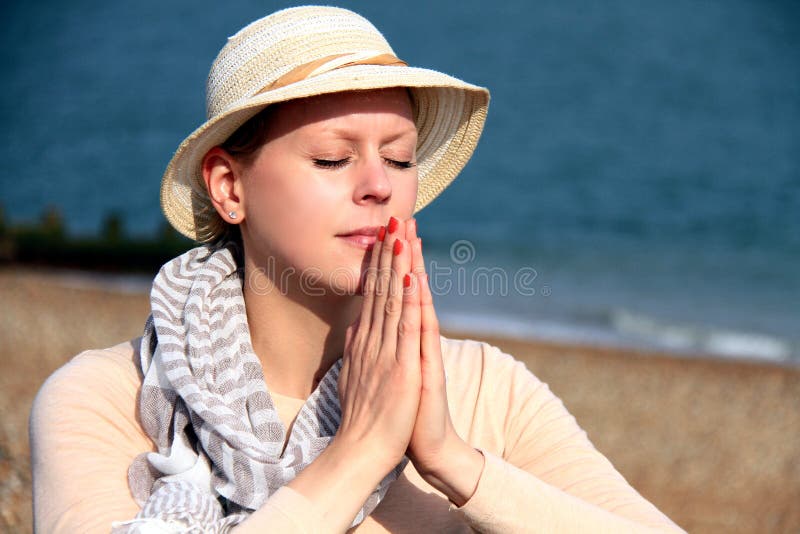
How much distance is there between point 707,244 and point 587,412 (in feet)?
41.4

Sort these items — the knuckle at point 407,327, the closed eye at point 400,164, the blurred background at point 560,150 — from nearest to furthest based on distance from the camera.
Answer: the knuckle at point 407,327 → the closed eye at point 400,164 → the blurred background at point 560,150

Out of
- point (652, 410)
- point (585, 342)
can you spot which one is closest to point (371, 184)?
point (652, 410)

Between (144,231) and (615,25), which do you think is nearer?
(144,231)

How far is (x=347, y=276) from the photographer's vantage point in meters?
2.19

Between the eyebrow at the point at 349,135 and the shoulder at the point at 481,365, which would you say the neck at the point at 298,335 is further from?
the eyebrow at the point at 349,135

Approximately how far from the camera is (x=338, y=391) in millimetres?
2068

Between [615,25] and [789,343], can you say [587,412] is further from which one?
[615,25]

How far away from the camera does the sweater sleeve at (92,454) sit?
186cm

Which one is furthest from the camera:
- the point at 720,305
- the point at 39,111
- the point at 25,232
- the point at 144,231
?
the point at 39,111

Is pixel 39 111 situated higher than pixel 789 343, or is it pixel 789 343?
pixel 789 343

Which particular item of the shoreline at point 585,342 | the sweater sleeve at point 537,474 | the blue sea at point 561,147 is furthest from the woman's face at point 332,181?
the blue sea at point 561,147

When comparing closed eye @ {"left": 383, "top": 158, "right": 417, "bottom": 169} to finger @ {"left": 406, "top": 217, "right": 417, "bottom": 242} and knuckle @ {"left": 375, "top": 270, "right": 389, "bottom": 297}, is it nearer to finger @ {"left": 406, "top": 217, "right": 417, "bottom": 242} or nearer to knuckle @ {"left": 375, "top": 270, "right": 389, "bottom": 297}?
finger @ {"left": 406, "top": 217, "right": 417, "bottom": 242}

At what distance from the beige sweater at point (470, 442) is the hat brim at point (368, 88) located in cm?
44

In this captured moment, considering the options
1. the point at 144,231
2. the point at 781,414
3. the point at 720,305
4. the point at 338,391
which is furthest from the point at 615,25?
the point at 338,391
